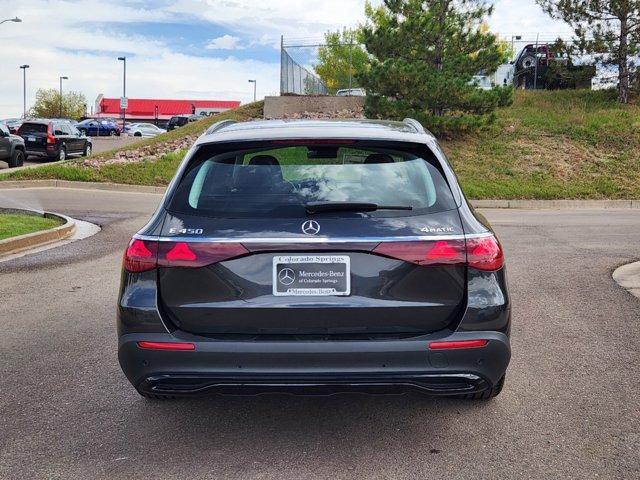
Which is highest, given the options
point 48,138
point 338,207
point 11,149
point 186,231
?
point 48,138

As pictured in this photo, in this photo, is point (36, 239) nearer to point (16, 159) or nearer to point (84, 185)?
point (84, 185)

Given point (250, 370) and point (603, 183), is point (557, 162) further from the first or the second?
point (250, 370)

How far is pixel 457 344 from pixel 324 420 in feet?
3.59

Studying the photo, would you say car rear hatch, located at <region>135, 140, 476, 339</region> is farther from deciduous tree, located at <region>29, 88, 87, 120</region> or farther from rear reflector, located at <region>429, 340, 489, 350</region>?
deciduous tree, located at <region>29, 88, 87, 120</region>

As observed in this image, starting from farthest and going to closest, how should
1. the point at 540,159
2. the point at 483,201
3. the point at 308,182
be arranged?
1. the point at 540,159
2. the point at 483,201
3. the point at 308,182

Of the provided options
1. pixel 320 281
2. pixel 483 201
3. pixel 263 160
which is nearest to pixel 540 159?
pixel 483 201


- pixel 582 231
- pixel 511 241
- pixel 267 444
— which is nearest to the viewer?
pixel 267 444

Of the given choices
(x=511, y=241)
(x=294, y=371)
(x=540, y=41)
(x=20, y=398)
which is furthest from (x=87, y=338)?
(x=540, y=41)

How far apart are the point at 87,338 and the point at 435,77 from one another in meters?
18.9

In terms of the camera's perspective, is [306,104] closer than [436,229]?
No

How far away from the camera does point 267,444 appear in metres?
3.86

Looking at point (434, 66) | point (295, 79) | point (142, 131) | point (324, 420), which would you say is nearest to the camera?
point (324, 420)

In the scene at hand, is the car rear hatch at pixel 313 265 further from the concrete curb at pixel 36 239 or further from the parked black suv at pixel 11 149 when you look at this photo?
the parked black suv at pixel 11 149

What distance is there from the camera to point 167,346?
352 cm
